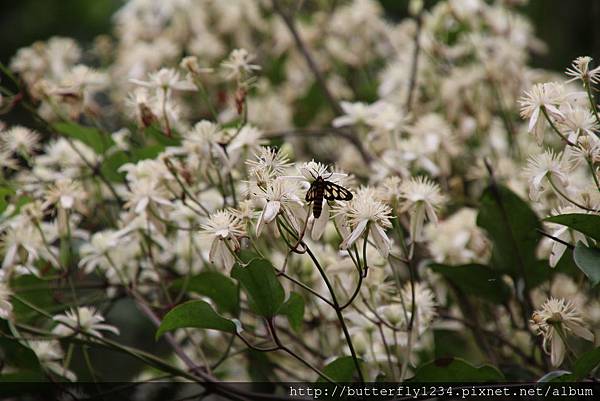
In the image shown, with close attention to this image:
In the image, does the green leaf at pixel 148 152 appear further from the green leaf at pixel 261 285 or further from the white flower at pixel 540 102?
the white flower at pixel 540 102

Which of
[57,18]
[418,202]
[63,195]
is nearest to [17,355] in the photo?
[63,195]

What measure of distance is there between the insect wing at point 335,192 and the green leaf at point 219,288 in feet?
0.76

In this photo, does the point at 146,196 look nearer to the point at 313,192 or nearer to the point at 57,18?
the point at 313,192

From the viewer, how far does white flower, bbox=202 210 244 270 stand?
62cm

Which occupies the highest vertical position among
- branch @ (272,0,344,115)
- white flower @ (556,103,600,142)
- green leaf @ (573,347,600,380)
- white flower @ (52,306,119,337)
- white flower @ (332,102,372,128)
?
branch @ (272,0,344,115)

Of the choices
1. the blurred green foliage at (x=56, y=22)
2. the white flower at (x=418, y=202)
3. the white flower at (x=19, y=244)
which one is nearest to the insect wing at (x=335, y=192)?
the white flower at (x=418, y=202)

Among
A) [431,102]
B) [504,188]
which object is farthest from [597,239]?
[431,102]

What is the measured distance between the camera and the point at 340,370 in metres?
0.71

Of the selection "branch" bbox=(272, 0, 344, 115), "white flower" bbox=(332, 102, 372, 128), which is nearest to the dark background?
"branch" bbox=(272, 0, 344, 115)

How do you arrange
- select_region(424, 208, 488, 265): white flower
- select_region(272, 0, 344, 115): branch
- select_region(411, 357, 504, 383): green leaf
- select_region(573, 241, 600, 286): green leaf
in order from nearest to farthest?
Answer: 1. select_region(573, 241, 600, 286): green leaf
2. select_region(411, 357, 504, 383): green leaf
3. select_region(424, 208, 488, 265): white flower
4. select_region(272, 0, 344, 115): branch

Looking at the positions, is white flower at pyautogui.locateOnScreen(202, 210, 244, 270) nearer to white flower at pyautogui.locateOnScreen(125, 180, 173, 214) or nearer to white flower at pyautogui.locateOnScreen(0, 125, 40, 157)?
white flower at pyautogui.locateOnScreen(125, 180, 173, 214)

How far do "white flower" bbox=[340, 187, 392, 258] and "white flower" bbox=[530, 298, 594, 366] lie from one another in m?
0.14

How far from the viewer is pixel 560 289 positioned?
3.19 feet

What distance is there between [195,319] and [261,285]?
7 cm
